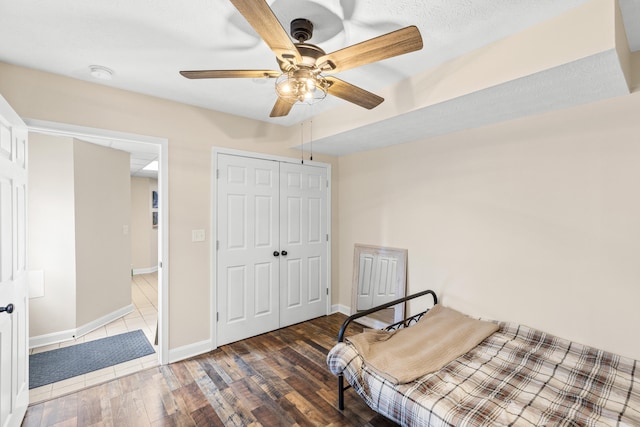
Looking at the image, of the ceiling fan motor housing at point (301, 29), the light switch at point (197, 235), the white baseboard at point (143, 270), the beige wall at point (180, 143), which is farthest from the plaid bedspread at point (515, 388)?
the white baseboard at point (143, 270)

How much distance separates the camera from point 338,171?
4.11 metres

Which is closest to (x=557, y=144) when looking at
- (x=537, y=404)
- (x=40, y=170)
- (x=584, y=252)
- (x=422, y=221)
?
(x=584, y=252)

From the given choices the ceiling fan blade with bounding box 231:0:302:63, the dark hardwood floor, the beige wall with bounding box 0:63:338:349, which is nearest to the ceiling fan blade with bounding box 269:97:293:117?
the ceiling fan blade with bounding box 231:0:302:63

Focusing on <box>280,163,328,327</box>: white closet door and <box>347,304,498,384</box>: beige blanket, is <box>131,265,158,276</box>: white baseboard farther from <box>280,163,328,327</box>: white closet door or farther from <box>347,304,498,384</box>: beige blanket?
<box>347,304,498,384</box>: beige blanket

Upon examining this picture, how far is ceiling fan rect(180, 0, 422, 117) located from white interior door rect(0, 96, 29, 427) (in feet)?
4.13

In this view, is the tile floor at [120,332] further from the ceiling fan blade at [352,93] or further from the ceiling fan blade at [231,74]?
the ceiling fan blade at [352,93]

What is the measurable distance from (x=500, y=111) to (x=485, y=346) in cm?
188

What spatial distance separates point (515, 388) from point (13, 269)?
10.6ft

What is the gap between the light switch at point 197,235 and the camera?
114 inches

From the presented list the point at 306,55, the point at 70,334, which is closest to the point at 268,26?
the point at 306,55

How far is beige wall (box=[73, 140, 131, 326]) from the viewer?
339cm

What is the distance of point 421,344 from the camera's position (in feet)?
7.38

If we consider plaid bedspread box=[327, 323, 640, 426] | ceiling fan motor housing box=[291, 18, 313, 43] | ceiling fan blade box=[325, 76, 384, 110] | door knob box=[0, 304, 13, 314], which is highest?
ceiling fan motor housing box=[291, 18, 313, 43]

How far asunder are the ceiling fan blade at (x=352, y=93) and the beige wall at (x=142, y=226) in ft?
19.7
